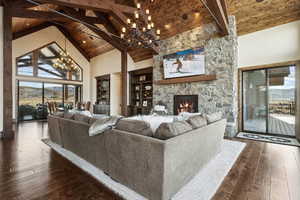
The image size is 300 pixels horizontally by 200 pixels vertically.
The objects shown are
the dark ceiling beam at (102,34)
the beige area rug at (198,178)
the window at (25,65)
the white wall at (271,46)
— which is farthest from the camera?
the window at (25,65)

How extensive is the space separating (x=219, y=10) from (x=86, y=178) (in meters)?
4.52

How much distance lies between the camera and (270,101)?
15.2 feet

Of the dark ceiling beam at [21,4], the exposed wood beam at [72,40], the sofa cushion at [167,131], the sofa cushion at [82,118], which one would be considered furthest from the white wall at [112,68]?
the sofa cushion at [167,131]

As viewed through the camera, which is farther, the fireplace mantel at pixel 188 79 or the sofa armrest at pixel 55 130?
the fireplace mantel at pixel 188 79

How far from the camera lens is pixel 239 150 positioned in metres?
3.13

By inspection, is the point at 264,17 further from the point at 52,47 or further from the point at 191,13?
the point at 52,47

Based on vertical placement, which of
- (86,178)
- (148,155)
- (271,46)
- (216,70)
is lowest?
(86,178)

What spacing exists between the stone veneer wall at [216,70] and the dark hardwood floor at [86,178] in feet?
5.93

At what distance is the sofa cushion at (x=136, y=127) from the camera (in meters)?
1.64

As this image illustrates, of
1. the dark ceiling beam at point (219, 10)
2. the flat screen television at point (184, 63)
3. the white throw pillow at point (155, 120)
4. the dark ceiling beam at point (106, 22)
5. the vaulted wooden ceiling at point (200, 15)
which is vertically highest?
the dark ceiling beam at point (106, 22)

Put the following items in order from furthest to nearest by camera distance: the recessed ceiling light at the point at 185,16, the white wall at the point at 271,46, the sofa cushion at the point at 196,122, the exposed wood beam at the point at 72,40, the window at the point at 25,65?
the exposed wood beam at the point at 72,40, the window at the point at 25,65, the recessed ceiling light at the point at 185,16, the white wall at the point at 271,46, the sofa cushion at the point at 196,122

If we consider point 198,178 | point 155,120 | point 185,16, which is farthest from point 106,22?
point 198,178

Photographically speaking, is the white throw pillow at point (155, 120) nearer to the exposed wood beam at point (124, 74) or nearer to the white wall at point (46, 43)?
the exposed wood beam at point (124, 74)

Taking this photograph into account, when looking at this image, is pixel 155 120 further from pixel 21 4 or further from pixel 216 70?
pixel 21 4
